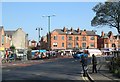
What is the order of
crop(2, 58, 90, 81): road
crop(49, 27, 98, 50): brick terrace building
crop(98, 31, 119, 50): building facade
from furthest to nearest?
crop(98, 31, 119, 50): building facade → crop(49, 27, 98, 50): brick terrace building → crop(2, 58, 90, 81): road

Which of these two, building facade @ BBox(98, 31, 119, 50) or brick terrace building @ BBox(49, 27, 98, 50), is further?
building facade @ BBox(98, 31, 119, 50)

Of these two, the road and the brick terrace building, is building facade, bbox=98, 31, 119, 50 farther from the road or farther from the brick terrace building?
the road

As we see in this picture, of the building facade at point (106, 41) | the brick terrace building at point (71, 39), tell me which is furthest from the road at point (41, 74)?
the building facade at point (106, 41)

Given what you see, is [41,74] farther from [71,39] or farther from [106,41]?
[106,41]

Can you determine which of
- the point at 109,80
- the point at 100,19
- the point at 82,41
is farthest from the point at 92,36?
the point at 109,80

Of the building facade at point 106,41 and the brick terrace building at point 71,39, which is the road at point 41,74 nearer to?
the brick terrace building at point 71,39

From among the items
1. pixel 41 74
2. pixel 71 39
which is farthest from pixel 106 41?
pixel 41 74

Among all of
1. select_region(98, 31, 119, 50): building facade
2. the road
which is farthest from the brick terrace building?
the road

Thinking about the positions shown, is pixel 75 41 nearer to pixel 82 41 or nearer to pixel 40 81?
pixel 82 41

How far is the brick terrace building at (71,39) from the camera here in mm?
146875

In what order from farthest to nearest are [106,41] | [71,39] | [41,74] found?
1. [106,41]
2. [71,39]
3. [41,74]

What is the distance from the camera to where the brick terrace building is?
14688 centimetres

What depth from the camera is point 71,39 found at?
15150cm

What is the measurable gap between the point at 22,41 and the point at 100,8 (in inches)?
2161
